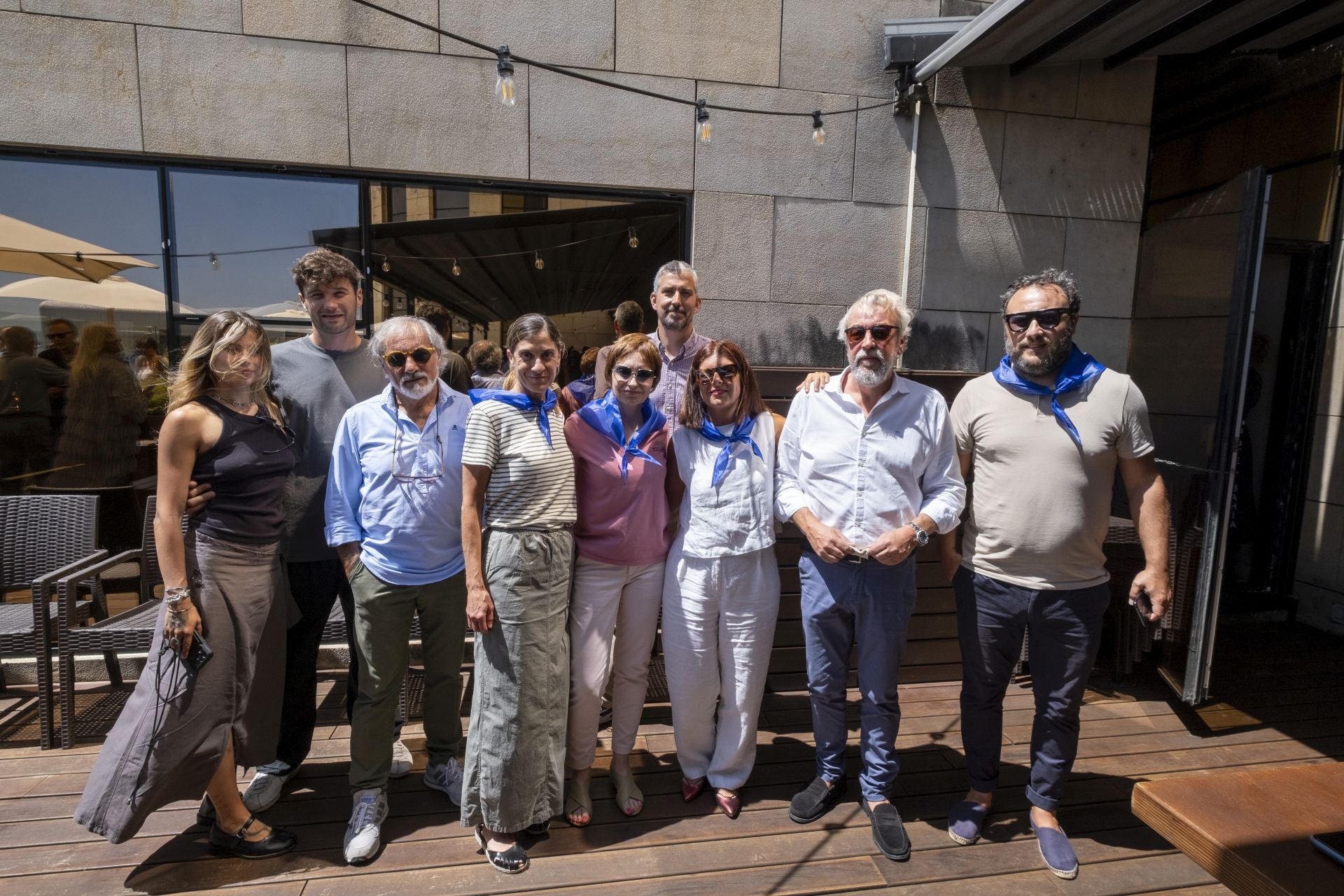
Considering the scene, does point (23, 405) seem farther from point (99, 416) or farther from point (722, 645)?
point (722, 645)

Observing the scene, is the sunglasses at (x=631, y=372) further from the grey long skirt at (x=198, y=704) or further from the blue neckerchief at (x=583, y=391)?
the grey long skirt at (x=198, y=704)

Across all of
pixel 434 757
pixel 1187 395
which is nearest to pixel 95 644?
Result: pixel 434 757

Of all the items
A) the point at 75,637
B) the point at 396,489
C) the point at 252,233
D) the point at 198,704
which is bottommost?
the point at 75,637

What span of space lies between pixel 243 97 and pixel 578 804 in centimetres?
388

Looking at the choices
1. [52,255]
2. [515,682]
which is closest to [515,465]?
[515,682]

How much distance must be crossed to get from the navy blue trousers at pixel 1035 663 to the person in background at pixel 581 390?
1.66 m

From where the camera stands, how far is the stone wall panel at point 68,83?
3484 millimetres

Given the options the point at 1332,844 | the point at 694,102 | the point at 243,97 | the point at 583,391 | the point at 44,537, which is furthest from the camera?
the point at 694,102

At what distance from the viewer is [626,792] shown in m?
2.70

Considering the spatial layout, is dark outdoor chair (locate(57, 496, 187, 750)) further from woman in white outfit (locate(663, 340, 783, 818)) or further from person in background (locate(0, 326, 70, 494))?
woman in white outfit (locate(663, 340, 783, 818))

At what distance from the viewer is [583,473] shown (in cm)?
253

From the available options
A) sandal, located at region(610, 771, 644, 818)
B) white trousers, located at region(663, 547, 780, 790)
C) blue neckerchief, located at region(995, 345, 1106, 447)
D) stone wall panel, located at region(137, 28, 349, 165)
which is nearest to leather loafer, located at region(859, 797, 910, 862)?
white trousers, located at region(663, 547, 780, 790)

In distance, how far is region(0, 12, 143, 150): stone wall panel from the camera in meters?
3.48

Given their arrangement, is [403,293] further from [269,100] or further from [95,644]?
[95,644]
